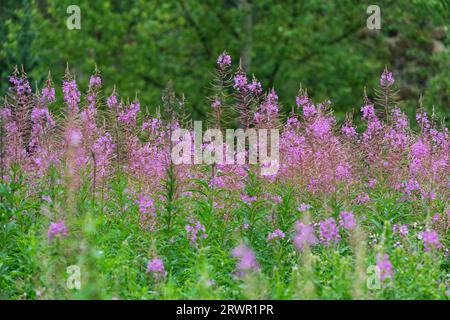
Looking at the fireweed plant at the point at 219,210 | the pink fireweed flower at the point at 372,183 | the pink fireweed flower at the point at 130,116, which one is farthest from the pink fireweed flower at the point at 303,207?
the pink fireweed flower at the point at 130,116

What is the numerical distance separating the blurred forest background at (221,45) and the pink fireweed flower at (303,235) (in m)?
12.0

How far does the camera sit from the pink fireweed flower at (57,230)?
6109mm

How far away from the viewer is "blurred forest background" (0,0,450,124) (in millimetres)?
19406

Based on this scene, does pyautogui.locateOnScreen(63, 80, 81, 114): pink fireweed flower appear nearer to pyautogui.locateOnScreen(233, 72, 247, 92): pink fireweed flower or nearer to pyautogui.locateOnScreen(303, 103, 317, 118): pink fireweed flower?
pyautogui.locateOnScreen(233, 72, 247, 92): pink fireweed flower

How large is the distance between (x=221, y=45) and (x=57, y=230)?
14238 millimetres

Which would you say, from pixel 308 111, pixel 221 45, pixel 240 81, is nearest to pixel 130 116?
pixel 240 81

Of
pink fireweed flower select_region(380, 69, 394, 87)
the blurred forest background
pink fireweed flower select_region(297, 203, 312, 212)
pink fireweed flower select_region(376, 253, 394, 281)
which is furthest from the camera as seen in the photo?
the blurred forest background

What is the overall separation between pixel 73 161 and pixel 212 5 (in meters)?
13.2

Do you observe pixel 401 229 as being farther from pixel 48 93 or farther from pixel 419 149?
pixel 48 93

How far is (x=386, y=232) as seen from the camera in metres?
6.43

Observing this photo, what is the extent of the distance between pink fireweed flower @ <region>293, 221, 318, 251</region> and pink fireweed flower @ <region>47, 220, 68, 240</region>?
6.26 feet

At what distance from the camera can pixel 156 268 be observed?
21.2 feet

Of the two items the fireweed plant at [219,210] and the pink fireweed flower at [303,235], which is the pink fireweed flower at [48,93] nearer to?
the fireweed plant at [219,210]

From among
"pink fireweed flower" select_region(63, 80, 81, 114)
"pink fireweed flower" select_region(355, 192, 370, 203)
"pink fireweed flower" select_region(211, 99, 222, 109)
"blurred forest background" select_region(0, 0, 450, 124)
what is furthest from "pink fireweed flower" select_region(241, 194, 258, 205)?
"blurred forest background" select_region(0, 0, 450, 124)
